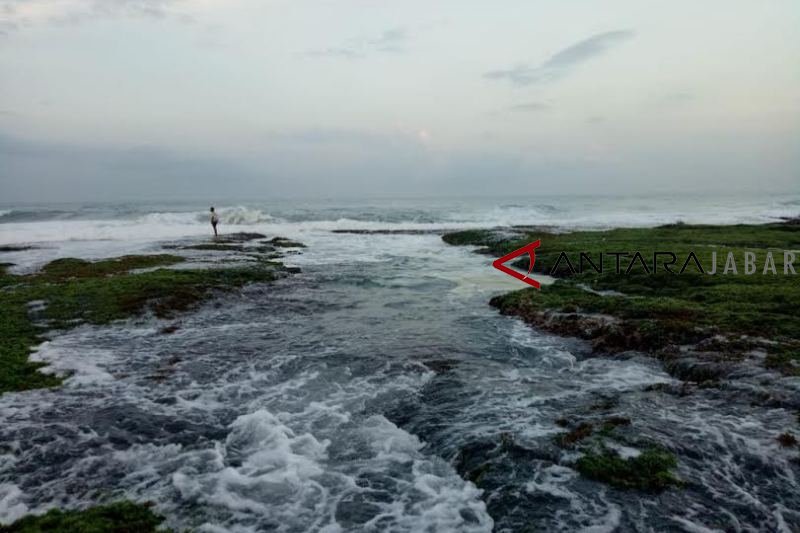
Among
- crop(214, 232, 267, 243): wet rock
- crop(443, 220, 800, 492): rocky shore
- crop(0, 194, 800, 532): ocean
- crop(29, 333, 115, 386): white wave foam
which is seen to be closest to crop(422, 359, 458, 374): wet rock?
crop(0, 194, 800, 532): ocean

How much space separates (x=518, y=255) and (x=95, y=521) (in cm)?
2883

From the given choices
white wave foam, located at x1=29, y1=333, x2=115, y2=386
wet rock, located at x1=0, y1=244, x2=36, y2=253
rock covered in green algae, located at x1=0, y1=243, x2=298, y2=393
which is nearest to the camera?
white wave foam, located at x1=29, y1=333, x2=115, y2=386

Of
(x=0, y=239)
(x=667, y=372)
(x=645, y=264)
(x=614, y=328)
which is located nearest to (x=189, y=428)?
(x=667, y=372)

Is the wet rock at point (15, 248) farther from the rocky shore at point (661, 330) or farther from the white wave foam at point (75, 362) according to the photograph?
the rocky shore at point (661, 330)

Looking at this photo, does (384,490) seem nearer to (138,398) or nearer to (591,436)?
(591,436)

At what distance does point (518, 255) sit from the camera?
1270 inches

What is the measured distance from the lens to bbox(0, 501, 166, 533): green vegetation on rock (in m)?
6.05

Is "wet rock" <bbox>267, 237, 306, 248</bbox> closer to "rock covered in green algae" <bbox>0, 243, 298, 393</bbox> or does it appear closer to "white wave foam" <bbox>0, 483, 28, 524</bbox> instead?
"rock covered in green algae" <bbox>0, 243, 298, 393</bbox>

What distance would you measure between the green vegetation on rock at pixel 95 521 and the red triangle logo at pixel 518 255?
19.3m

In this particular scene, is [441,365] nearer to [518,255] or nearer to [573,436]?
[573,436]

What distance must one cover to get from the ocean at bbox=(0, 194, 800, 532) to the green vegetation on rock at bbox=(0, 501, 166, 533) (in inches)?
10.5

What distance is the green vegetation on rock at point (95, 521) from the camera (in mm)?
6047

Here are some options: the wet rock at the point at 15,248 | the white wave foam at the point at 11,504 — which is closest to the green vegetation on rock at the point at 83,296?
the white wave foam at the point at 11,504

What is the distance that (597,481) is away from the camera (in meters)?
7.18
